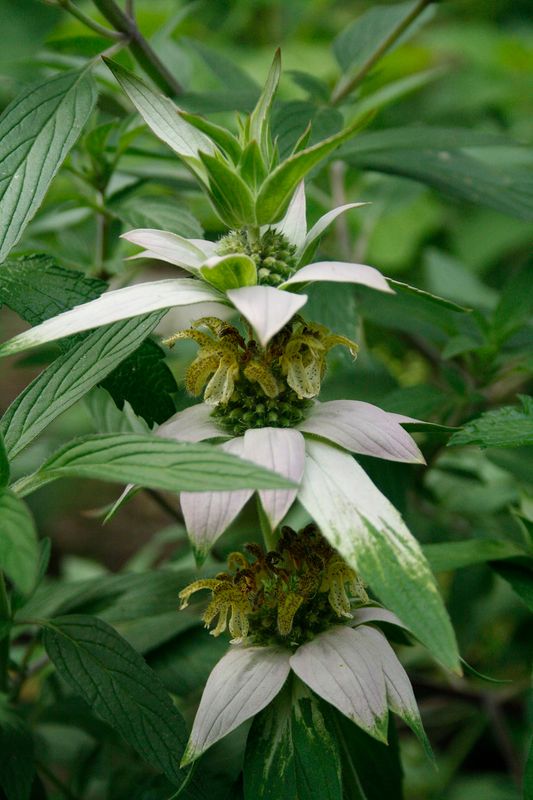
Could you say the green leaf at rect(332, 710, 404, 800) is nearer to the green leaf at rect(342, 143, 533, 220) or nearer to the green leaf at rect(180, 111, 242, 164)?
the green leaf at rect(180, 111, 242, 164)

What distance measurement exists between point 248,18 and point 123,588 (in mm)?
2300

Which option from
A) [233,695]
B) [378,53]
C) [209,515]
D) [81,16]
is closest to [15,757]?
[233,695]

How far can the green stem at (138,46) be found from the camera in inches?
35.6

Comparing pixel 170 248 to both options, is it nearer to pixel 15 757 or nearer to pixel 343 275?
pixel 343 275

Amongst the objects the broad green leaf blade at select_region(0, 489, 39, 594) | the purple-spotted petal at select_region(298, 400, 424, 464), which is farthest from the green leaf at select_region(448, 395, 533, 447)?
the broad green leaf blade at select_region(0, 489, 39, 594)

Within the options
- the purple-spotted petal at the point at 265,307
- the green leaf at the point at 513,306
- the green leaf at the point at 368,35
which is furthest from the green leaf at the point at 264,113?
the green leaf at the point at 368,35

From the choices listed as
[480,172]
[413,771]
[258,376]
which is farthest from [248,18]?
[258,376]

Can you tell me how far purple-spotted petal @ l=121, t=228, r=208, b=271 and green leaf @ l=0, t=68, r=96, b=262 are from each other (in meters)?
0.12

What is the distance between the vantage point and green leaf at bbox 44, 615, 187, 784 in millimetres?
597

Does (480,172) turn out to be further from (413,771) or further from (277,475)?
(413,771)

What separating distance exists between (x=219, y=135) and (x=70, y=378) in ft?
0.67

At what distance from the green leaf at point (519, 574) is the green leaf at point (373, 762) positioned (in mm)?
164

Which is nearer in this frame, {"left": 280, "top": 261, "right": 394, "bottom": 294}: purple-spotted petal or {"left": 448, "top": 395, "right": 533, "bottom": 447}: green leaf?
{"left": 280, "top": 261, "right": 394, "bottom": 294}: purple-spotted petal

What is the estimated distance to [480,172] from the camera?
1.02 meters
